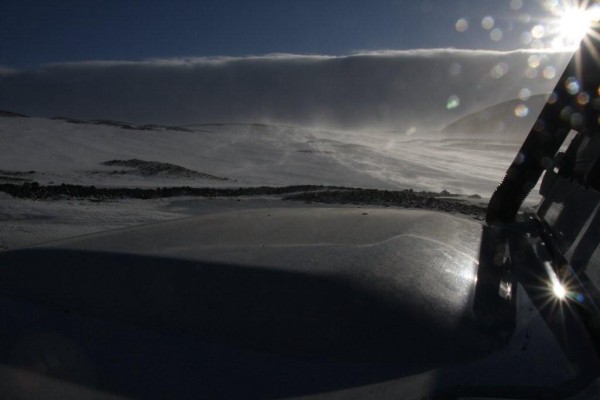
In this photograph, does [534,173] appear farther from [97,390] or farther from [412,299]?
[97,390]

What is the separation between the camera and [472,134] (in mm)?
67688

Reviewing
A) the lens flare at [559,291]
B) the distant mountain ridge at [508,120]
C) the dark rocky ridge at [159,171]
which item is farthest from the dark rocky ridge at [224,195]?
the distant mountain ridge at [508,120]

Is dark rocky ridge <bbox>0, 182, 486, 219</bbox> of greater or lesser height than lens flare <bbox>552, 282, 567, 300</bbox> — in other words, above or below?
above

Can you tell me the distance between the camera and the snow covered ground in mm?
5613

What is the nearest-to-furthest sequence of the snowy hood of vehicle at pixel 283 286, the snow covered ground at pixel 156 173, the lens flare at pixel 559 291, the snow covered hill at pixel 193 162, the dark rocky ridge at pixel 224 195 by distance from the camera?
the snowy hood of vehicle at pixel 283 286 → the lens flare at pixel 559 291 → the snow covered ground at pixel 156 173 → the dark rocky ridge at pixel 224 195 → the snow covered hill at pixel 193 162

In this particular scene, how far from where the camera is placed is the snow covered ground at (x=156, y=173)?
18.4ft

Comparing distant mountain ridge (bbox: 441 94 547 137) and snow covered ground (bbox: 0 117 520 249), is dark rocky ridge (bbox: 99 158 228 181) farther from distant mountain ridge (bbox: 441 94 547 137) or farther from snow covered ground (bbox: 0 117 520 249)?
distant mountain ridge (bbox: 441 94 547 137)

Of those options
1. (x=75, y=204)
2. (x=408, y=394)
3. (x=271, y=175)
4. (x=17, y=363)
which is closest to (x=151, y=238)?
(x=17, y=363)

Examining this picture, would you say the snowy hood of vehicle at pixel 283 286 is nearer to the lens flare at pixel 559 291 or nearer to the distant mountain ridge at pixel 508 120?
the lens flare at pixel 559 291

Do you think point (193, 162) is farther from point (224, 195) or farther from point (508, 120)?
point (508, 120)

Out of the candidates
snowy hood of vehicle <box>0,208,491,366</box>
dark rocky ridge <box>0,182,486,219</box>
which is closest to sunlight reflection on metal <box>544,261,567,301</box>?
snowy hood of vehicle <box>0,208,491,366</box>

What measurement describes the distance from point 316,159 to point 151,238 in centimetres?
1955

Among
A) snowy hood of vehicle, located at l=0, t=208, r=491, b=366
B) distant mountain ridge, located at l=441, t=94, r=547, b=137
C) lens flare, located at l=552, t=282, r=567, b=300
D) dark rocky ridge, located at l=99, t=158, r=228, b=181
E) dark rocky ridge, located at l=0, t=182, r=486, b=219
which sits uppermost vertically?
distant mountain ridge, located at l=441, t=94, r=547, b=137

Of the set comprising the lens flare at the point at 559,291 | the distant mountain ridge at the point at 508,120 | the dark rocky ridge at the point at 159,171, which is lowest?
the lens flare at the point at 559,291
